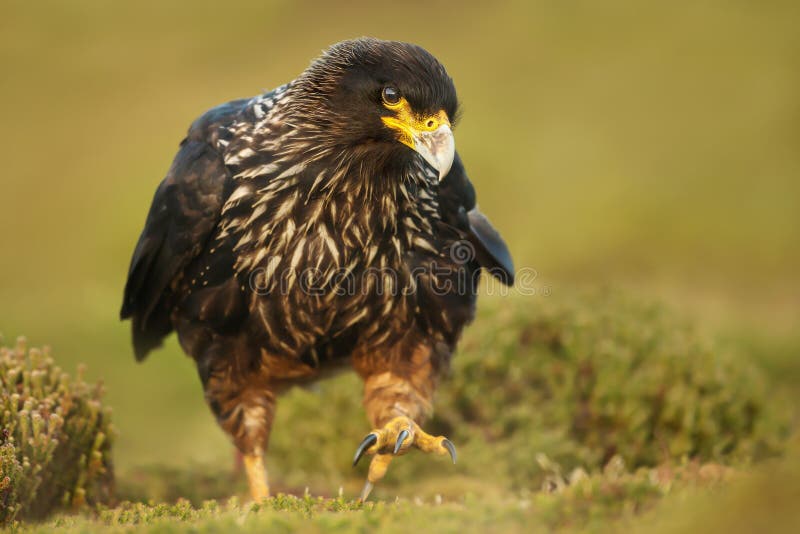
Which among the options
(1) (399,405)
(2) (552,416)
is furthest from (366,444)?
(2) (552,416)

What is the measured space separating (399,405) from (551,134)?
12.0 metres

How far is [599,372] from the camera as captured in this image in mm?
6273

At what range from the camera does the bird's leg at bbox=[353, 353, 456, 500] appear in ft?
15.7

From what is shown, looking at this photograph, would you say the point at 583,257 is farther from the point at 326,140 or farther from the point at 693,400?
the point at 326,140

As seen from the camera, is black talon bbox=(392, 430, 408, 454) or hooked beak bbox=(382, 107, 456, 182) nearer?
hooked beak bbox=(382, 107, 456, 182)

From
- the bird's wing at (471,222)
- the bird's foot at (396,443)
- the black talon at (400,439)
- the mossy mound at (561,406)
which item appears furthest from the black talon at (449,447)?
the bird's wing at (471,222)

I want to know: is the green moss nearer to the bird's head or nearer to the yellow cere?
the bird's head

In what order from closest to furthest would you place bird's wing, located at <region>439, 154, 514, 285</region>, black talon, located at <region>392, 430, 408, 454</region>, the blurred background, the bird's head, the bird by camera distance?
the bird's head, the bird, black talon, located at <region>392, 430, 408, 454</region>, bird's wing, located at <region>439, 154, 514, 285</region>, the blurred background

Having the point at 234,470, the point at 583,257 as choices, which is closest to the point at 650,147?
the point at 583,257

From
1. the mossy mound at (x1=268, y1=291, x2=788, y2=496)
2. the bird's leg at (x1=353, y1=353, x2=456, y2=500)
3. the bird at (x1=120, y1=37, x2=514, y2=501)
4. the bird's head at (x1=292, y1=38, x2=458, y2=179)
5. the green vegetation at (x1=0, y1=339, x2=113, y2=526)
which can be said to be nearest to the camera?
the green vegetation at (x1=0, y1=339, x2=113, y2=526)

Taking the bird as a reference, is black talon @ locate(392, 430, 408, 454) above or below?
below

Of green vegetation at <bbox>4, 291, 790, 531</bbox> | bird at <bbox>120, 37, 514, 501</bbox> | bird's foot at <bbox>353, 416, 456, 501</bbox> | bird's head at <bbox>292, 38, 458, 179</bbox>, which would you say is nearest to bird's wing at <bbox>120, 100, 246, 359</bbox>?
bird at <bbox>120, 37, 514, 501</bbox>

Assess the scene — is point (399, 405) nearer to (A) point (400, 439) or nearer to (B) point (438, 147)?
(A) point (400, 439)

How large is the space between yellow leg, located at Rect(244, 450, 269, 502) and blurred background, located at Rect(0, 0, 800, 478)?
556 centimetres
